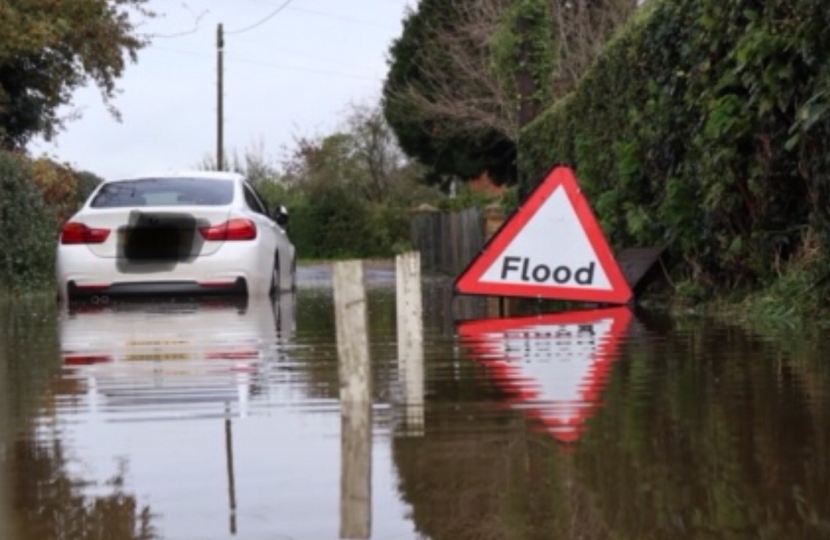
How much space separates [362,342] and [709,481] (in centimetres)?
111

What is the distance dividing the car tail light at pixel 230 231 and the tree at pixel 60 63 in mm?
16250

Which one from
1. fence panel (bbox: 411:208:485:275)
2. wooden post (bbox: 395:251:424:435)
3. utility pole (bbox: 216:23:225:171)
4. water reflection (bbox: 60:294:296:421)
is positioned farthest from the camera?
utility pole (bbox: 216:23:225:171)

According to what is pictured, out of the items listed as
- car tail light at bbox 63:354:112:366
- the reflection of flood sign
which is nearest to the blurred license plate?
car tail light at bbox 63:354:112:366

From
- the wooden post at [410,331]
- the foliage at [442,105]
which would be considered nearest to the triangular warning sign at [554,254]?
the wooden post at [410,331]

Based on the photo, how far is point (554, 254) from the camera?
607 inches

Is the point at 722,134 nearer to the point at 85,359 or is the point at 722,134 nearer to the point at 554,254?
the point at 554,254

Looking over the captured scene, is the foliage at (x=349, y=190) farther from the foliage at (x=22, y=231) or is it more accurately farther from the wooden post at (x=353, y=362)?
the wooden post at (x=353, y=362)

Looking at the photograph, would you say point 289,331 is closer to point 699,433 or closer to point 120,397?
point 120,397

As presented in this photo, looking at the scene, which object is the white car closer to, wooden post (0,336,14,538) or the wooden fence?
wooden post (0,336,14,538)

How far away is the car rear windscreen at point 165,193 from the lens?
715 inches

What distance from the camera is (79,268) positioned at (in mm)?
17781

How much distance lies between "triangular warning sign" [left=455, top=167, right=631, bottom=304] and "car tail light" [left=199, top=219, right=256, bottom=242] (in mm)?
2913

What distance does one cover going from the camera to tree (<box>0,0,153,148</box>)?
113 ft

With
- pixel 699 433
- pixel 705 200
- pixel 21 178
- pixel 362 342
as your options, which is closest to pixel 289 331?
pixel 705 200
